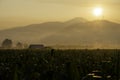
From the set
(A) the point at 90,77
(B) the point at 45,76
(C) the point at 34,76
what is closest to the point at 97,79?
(A) the point at 90,77

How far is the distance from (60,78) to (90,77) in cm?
86

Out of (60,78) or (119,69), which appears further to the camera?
(119,69)

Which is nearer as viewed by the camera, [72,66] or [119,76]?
[72,66]

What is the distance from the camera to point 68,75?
8.99 m

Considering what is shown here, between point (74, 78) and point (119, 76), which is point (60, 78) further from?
point (119, 76)


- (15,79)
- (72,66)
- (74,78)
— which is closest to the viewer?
(15,79)

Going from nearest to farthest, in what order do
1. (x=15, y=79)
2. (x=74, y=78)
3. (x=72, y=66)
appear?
(x=15, y=79) → (x=74, y=78) → (x=72, y=66)

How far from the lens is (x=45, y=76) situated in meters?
9.46

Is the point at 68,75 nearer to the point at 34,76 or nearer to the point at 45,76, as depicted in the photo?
the point at 45,76

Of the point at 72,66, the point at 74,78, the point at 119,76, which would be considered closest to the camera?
the point at 74,78

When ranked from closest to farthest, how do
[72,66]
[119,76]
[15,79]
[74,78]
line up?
[15,79]
[74,78]
[72,66]
[119,76]

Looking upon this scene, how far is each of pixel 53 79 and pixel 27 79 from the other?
286cm

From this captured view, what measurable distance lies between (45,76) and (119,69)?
3.27 metres

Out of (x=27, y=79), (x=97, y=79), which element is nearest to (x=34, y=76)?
(x=27, y=79)
